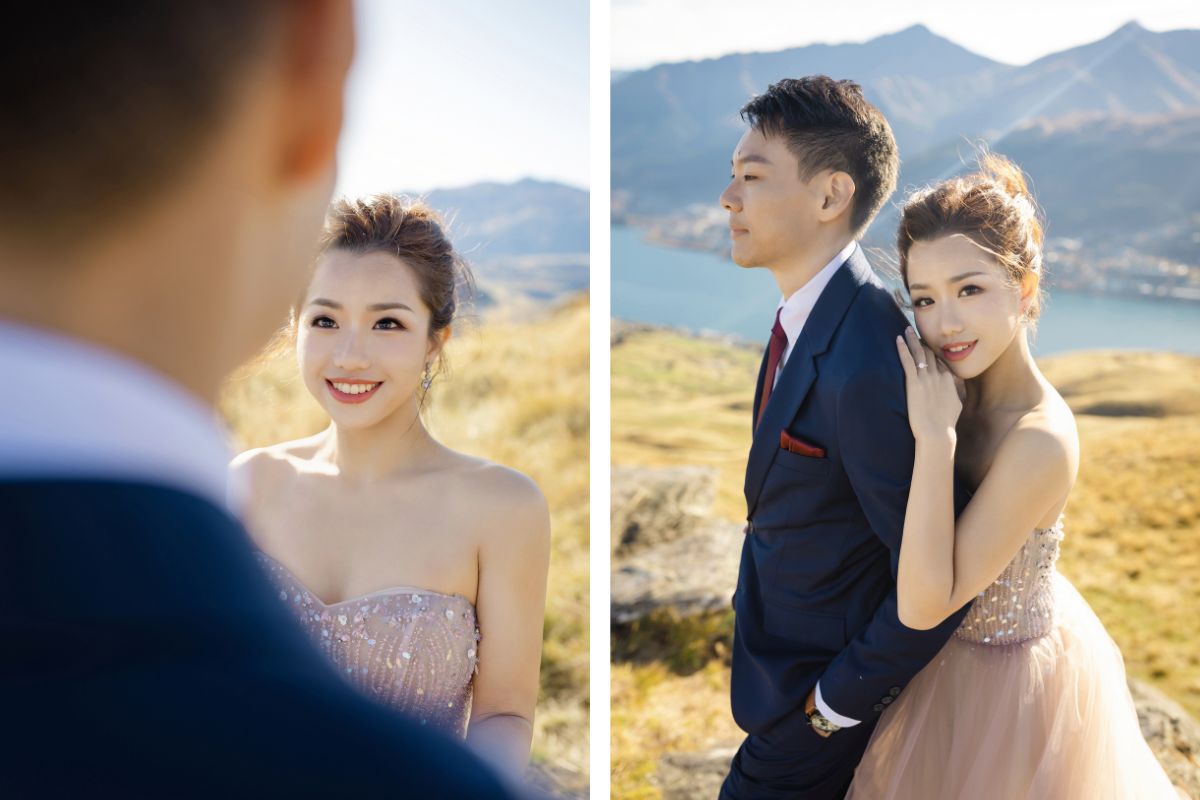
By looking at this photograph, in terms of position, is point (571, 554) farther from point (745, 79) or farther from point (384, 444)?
point (384, 444)

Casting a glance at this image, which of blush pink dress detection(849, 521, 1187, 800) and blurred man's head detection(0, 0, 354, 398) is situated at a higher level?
blurred man's head detection(0, 0, 354, 398)

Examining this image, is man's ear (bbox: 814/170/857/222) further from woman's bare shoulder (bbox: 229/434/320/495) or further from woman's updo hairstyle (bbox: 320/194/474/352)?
woman's bare shoulder (bbox: 229/434/320/495)

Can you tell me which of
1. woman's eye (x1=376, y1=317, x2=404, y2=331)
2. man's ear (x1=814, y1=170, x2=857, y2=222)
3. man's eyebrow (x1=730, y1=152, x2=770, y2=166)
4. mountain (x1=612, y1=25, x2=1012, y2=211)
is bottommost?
woman's eye (x1=376, y1=317, x2=404, y2=331)

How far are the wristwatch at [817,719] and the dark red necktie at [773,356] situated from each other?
56 centimetres

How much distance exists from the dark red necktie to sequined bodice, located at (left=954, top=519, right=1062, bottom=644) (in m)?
0.57

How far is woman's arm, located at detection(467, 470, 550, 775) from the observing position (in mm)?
2047

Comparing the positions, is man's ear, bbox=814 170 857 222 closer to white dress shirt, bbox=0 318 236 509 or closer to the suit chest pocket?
the suit chest pocket

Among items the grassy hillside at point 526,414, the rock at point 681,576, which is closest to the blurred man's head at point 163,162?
the rock at point 681,576

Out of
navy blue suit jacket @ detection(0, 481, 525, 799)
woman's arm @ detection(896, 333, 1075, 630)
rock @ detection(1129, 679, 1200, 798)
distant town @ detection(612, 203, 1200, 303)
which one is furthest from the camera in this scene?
distant town @ detection(612, 203, 1200, 303)

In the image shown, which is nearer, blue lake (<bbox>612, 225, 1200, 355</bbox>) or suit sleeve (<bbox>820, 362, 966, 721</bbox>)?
suit sleeve (<bbox>820, 362, 966, 721</bbox>)

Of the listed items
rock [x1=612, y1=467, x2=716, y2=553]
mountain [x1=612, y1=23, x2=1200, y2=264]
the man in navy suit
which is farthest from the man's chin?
rock [x1=612, y1=467, x2=716, y2=553]

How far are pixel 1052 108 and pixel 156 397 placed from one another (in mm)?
6166

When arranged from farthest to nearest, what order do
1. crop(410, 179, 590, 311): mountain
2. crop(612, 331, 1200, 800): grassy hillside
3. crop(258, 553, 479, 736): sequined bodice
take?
crop(410, 179, 590, 311): mountain
crop(612, 331, 1200, 800): grassy hillside
crop(258, 553, 479, 736): sequined bodice

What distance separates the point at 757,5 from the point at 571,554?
12.4ft
